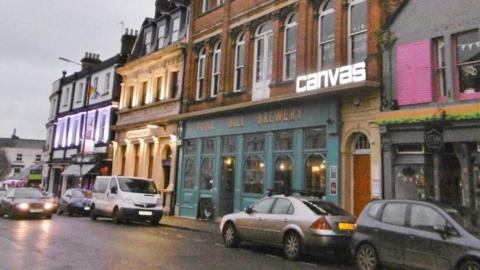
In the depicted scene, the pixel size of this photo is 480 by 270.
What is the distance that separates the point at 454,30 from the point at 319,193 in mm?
6911

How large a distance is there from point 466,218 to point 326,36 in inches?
438

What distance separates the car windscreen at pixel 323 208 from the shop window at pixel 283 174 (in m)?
6.46

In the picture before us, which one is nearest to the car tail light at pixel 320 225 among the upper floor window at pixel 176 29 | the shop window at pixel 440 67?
the shop window at pixel 440 67

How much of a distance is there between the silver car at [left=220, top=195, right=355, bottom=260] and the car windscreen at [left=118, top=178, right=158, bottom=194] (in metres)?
8.40

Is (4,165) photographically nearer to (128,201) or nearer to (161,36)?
(161,36)

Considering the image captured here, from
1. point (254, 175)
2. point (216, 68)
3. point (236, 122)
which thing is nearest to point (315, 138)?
point (254, 175)

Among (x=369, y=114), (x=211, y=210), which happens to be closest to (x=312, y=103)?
(x=369, y=114)

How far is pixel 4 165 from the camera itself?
86.3 m

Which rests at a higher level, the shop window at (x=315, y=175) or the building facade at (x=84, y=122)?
the building facade at (x=84, y=122)

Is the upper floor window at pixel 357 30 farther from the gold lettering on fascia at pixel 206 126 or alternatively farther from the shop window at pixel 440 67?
the gold lettering on fascia at pixel 206 126

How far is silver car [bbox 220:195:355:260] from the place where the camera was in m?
10.9

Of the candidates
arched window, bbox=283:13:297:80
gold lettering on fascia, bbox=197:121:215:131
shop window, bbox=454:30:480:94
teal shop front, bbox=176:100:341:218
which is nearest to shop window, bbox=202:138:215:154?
teal shop front, bbox=176:100:341:218

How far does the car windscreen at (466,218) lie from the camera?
8141mm

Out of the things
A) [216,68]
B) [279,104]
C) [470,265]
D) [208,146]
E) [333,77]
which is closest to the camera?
[470,265]
